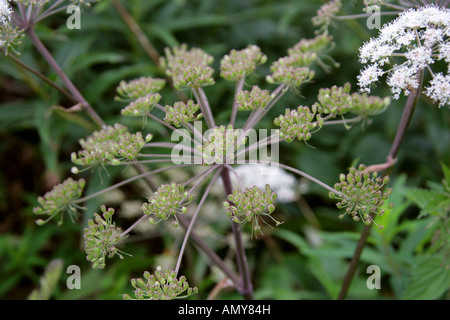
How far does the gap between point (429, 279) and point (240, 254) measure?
1.04m

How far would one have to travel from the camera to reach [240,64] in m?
2.13

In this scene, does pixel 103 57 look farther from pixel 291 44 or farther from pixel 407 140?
pixel 407 140

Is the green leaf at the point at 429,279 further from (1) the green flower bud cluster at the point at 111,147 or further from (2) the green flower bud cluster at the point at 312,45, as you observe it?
(1) the green flower bud cluster at the point at 111,147

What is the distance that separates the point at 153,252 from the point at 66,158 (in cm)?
126

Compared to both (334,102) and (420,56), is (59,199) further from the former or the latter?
(420,56)

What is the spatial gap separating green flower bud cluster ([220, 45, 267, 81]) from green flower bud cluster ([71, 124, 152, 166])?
49 centimetres

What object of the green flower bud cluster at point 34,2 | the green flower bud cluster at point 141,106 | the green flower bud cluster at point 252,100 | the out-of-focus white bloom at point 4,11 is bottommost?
the green flower bud cluster at point 252,100

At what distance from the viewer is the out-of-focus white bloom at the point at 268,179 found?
352cm

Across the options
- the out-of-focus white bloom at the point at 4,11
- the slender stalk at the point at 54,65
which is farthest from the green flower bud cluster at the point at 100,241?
the out-of-focus white bloom at the point at 4,11

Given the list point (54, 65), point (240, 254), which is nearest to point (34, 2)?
point (54, 65)

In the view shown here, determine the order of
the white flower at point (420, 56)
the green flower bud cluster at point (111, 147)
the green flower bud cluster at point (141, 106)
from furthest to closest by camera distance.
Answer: the green flower bud cluster at point (141, 106) → the green flower bud cluster at point (111, 147) → the white flower at point (420, 56)

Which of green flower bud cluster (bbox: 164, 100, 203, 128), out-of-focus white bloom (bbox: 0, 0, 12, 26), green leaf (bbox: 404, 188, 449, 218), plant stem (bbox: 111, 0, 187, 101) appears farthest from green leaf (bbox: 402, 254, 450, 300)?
out-of-focus white bloom (bbox: 0, 0, 12, 26)

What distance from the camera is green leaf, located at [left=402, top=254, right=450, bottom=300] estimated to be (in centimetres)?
222

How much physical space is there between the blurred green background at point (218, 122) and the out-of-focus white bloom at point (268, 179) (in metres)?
0.28
